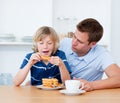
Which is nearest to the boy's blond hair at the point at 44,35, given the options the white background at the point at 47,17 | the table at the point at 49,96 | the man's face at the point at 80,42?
the man's face at the point at 80,42

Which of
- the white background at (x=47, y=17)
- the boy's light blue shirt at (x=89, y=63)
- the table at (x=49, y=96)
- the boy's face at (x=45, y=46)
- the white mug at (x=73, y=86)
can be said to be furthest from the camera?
the white background at (x=47, y=17)

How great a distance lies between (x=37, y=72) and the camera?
194 centimetres

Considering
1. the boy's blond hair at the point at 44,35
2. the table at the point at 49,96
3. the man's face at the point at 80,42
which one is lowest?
the table at the point at 49,96

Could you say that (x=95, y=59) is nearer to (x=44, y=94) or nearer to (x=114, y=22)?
(x=44, y=94)

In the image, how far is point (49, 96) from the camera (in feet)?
4.83

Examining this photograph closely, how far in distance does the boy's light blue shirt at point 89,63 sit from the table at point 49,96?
38cm

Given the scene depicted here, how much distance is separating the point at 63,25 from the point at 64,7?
0.75 ft

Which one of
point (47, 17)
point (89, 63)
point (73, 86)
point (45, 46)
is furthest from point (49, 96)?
point (47, 17)

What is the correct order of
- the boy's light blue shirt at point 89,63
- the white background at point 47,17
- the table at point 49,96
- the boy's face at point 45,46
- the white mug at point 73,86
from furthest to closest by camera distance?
the white background at point 47,17 → the boy's light blue shirt at point 89,63 → the boy's face at point 45,46 → the white mug at point 73,86 → the table at point 49,96

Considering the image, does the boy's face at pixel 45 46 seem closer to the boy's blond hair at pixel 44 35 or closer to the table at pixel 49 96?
the boy's blond hair at pixel 44 35

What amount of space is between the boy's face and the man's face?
23 centimetres

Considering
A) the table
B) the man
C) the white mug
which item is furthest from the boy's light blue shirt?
the white mug

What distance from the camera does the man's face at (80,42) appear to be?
2.08 m

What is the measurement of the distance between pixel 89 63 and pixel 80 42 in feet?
0.53
